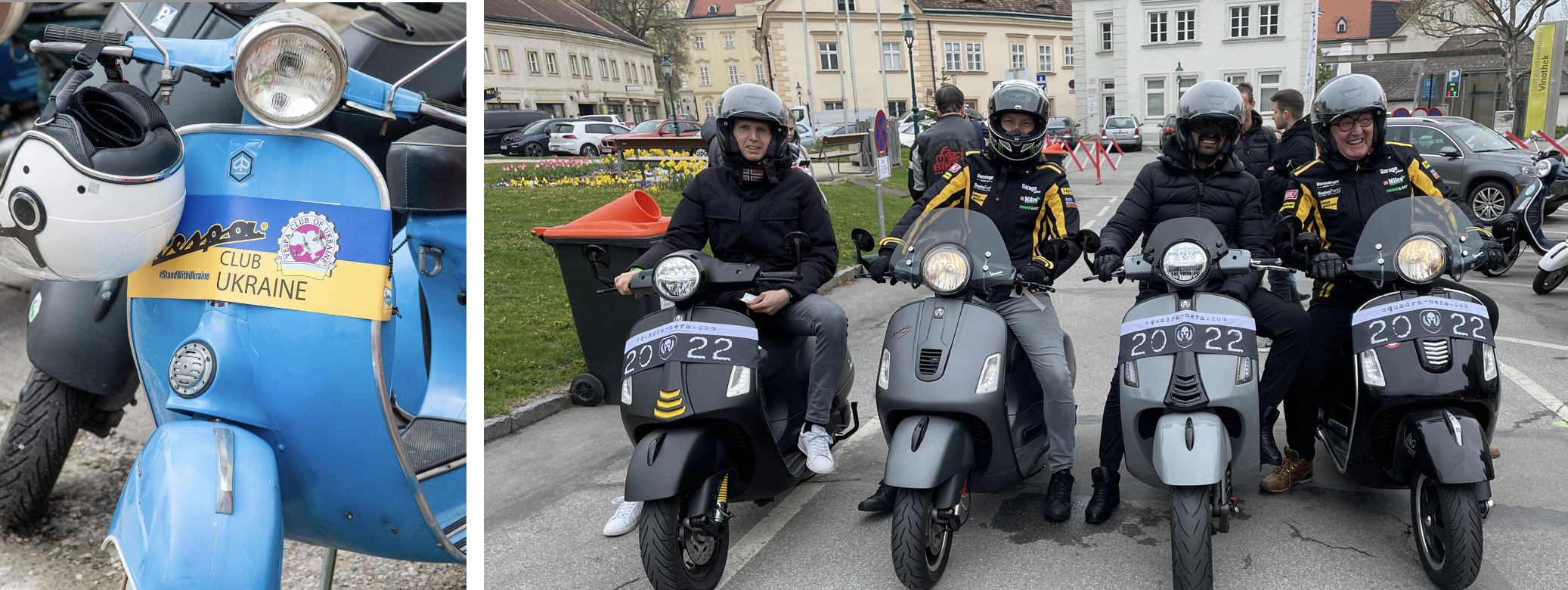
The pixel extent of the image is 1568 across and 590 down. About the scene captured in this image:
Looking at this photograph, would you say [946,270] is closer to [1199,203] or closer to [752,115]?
[752,115]

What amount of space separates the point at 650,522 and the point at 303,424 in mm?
1206

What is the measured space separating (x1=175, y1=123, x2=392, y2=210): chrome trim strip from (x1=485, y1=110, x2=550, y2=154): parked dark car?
94.5 feet

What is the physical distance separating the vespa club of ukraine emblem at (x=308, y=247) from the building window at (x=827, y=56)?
5884 cm

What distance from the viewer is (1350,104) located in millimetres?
3797

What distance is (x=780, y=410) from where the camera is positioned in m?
3.90

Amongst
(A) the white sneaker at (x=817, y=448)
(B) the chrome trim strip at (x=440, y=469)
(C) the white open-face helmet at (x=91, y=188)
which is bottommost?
(A) the white sneaker at (x=817, y=448)

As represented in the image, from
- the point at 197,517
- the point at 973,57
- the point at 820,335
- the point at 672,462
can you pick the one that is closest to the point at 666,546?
the point at 672,462

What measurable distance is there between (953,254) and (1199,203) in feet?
3.55

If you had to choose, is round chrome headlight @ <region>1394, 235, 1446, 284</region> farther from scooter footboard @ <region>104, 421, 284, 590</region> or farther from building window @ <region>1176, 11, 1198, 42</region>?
building window @ <region>1176, 11, 1198, 42</region>

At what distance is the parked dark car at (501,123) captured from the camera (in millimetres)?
31141

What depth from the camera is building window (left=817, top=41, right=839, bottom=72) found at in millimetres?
59781

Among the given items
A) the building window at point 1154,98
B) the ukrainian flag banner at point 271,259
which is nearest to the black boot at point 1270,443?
the ukrainian flag banner at point 271,259

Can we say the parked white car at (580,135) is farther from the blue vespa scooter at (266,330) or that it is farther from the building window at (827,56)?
the building window at (827,56)

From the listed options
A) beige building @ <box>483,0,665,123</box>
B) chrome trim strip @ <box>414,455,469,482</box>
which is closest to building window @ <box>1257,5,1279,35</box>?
beige building @ <box>483,0,665,123</box>
